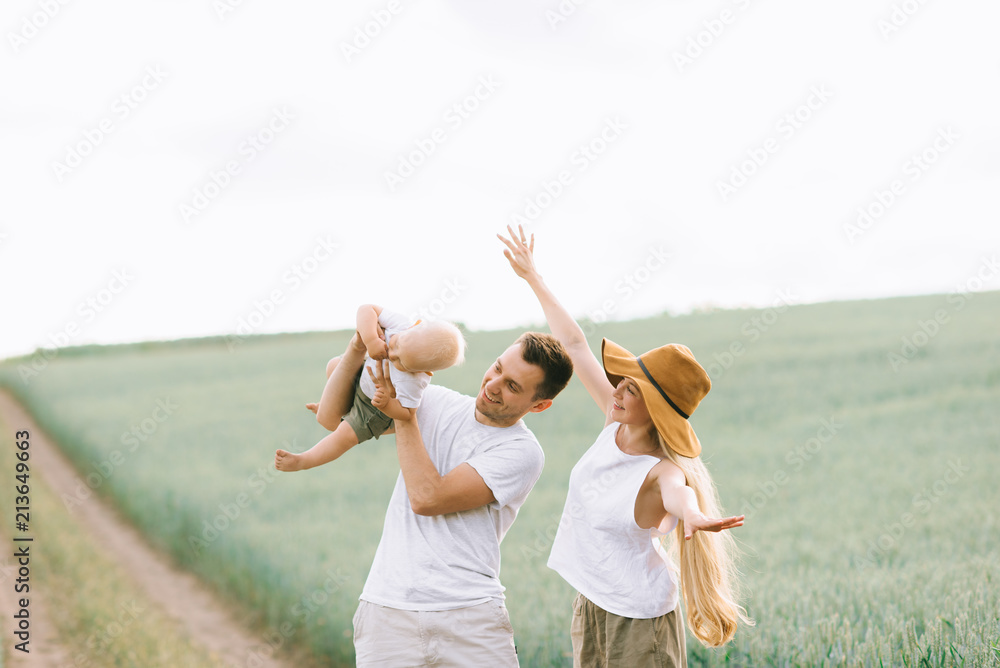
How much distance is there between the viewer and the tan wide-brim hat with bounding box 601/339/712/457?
2.76 meters

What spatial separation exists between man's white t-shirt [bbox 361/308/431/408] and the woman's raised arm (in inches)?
24.5

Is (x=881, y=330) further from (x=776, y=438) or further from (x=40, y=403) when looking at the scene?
(x=40, y=403)

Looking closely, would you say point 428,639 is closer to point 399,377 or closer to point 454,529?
point 454,529

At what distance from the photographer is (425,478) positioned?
256 cm

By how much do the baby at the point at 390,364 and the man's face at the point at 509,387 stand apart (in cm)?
15

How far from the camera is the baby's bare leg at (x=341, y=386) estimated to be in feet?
9.20

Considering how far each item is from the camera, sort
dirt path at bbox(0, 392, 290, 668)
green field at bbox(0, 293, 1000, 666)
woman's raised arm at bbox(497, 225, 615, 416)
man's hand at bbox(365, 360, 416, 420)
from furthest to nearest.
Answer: dirt path at bbox(0, 392, 290, 668)
green field at bbox(0, 293, 1000, 666)
woman's raised arm at bbox(497, 225, 615, 416)
man's hand at bbox(365, 360, 416, 420)

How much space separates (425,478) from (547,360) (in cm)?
59

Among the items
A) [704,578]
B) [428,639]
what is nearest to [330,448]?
[428,639]

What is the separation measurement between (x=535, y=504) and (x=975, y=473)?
5382 millimetres

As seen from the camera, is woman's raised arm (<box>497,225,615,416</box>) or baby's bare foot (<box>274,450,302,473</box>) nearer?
baby's bare foot (<box>274,450,302,473</box>)

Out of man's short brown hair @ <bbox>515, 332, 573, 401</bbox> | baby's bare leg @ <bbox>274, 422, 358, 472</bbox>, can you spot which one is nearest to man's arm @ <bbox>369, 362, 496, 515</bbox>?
baby's bare leg @ <bbox>274, 422, 358, 472</bbox>

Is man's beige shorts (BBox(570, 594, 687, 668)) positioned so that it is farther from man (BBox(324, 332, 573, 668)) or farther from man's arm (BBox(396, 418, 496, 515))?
man's arm (BBox(396, 418, 496, 515))

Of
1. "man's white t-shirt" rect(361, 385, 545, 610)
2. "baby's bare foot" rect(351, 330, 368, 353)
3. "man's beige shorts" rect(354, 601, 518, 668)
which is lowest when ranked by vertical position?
"man's beige shorts" rect(354, 601, 518, 668)
